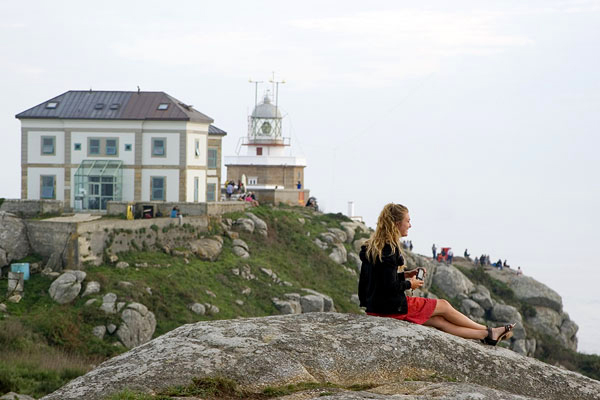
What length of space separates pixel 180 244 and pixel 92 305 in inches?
359

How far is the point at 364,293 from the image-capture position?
11.0 metres

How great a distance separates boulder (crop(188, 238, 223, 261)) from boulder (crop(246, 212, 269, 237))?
5302 millimetres

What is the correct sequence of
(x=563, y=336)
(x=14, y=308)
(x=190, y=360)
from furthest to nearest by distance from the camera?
(x=563, y=336) < (x=14, y=308) < (x=190, y=360)

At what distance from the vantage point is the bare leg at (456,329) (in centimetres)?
1086

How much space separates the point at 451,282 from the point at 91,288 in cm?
2793

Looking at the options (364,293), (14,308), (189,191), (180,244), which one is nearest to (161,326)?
(14,308)

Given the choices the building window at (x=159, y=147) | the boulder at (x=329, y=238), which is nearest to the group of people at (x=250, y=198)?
the boulder at (x=329, y=238)

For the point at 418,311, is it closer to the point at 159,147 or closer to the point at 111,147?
the point at 159,147

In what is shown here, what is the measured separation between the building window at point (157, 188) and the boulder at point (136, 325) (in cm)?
1227

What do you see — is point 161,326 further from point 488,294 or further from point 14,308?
point 488,294

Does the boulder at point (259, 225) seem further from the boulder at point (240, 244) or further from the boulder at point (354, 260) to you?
the boulder at point (354, 260)

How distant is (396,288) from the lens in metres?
10.6

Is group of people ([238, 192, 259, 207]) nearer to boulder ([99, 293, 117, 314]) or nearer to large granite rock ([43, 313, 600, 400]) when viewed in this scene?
boulder ([99, 293, 117, 314])

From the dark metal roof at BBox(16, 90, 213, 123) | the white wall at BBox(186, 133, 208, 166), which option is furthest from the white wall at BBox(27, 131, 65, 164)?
the white wall at BBox(186, 133, 208, 166)
